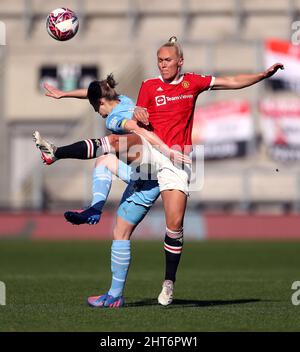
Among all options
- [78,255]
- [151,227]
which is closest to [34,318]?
[78,255]

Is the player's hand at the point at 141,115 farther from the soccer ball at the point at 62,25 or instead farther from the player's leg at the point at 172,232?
the soccer ball at the point at 62,25

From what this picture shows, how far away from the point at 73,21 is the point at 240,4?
2253cm

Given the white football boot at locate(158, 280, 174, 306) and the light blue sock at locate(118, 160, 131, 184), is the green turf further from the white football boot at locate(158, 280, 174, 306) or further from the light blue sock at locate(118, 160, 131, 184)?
the light blue sock at locate(118, 160, 131, 184)

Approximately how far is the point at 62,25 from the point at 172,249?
261 cm

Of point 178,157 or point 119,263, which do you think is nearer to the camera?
point 178,157

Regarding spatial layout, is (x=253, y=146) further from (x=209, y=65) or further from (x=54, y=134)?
(x=54, y=134)

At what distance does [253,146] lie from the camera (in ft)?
99.6

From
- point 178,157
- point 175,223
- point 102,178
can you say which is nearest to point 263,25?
point 102,178

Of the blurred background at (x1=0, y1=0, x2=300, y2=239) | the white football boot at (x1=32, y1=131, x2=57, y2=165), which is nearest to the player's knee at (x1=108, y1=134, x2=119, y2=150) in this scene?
the white football boot at (x1=32, y1=131, x2=57, y2=165)

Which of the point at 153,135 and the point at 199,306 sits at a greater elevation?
the point at 153,135

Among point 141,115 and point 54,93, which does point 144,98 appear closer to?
point 141,115

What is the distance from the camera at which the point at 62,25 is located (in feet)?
38.4

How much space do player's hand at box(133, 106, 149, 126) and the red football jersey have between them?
0.20 metres

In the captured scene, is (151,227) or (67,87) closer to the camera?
(151,227)
